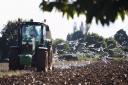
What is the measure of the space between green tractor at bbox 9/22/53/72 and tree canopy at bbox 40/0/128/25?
43.0ft

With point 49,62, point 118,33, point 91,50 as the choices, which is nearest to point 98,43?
point 91,50

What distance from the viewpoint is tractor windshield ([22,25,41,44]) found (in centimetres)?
1930

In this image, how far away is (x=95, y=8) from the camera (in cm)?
442

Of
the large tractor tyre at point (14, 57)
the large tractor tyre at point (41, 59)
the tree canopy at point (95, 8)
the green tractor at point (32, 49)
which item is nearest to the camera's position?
the tree canopy at point (95, 8)

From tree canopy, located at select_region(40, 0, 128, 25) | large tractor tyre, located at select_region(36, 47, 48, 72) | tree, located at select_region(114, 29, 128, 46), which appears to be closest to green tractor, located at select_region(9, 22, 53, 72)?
large tractor tyre, located at select_region(36, 47, 48, 72)

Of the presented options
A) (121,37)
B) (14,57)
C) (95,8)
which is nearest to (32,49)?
(14,57)

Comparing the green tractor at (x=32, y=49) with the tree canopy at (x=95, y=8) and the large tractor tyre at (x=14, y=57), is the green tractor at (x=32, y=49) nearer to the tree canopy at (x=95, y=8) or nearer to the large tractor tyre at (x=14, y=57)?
the large tractor tyre at (x=14, y=57)

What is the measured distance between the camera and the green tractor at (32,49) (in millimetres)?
18219

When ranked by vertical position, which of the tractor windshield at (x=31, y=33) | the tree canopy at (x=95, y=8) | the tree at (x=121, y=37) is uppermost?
the tree canopy at (x=95, y=8)

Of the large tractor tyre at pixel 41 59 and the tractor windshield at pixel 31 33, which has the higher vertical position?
the tractor windshield at pixel 31 33

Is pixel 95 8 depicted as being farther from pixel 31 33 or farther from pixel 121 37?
pixel 121 37

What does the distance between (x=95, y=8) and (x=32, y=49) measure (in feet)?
48.2

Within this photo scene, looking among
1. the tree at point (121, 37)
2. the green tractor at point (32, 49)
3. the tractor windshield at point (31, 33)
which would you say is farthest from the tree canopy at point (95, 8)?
the tree at point (121, 37)

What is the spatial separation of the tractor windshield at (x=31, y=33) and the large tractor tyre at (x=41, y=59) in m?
1.24
